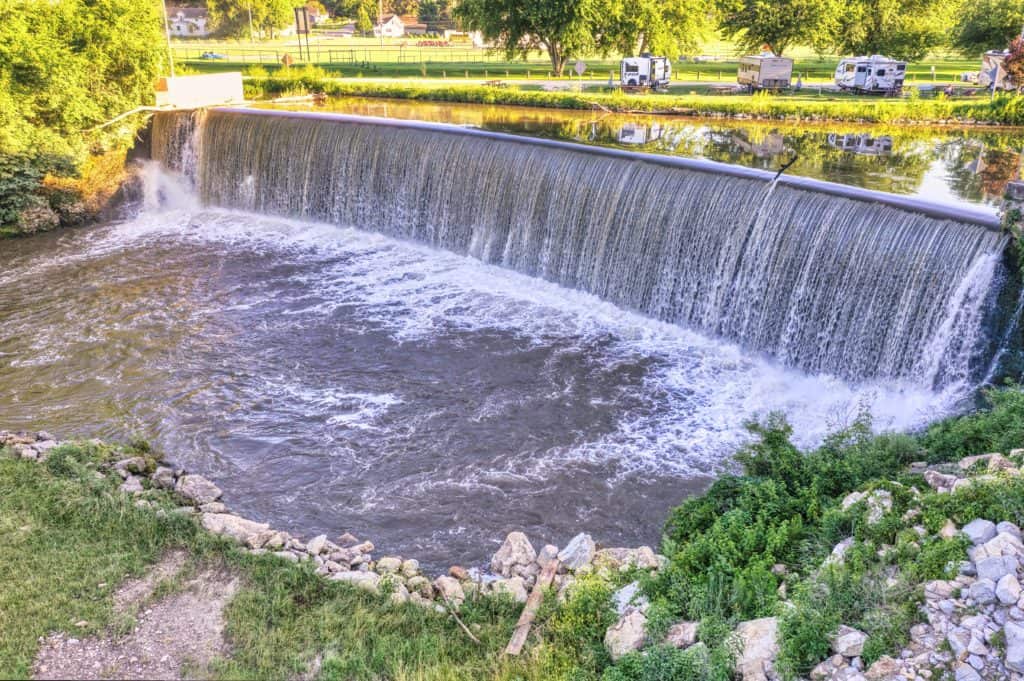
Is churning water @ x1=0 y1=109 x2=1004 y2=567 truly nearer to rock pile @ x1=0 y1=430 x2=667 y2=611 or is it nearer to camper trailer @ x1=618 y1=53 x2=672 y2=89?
rock pile @ x1=0 y1=430 x2=667 y2=611

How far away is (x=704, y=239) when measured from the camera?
45.8 ft

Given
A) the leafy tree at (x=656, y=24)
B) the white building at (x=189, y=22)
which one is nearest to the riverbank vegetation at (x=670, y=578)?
the leafy tree at (x=656, y=24)

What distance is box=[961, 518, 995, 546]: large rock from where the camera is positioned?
6.02 m

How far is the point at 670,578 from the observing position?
6.90 m

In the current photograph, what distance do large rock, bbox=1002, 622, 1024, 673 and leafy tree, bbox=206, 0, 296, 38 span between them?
7734cm

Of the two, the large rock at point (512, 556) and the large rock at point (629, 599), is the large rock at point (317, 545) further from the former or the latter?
the large rock at point (629, 599)

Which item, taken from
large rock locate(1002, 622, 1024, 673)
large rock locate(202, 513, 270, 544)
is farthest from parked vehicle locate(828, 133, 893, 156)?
large rock locate(202, 513, 270, 544)

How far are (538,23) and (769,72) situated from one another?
9.25m

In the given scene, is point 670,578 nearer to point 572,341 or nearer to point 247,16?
point 572,341

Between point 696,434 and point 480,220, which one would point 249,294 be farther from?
point 696,434

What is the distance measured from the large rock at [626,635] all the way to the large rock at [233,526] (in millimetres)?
3822

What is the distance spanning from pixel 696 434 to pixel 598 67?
3623 centimetres

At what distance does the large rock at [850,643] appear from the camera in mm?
5532

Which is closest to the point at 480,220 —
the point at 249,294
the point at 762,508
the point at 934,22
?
the point at 249,294
